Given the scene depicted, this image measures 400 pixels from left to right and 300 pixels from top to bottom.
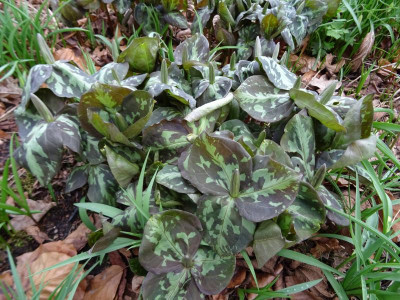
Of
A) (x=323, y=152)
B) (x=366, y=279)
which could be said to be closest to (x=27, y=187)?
(x=323, y=152)

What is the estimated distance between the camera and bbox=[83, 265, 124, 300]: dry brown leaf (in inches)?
39.8

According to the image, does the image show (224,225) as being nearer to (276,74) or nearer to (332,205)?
(332,205)

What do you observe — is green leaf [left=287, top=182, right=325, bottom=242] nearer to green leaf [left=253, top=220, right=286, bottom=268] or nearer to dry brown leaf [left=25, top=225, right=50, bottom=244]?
green leaf [left=253, top=220, right=286, bottom=268]

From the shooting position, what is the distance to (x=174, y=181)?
89cm

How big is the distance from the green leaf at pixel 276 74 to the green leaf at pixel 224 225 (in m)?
0.43

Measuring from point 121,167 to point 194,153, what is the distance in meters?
0.26

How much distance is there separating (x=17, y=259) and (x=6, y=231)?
116 mm

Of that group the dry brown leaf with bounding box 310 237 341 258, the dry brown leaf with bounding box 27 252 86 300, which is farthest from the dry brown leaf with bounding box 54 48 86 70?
the dry brown leaf with bounding box 310 237 341 258

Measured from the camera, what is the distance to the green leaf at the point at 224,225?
84 cm

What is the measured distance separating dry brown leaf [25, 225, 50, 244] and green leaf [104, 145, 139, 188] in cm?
38

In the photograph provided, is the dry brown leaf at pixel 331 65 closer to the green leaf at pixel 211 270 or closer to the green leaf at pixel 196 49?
the green leaf at pixel 196 49

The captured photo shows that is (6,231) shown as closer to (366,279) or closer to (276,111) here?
(276,111)

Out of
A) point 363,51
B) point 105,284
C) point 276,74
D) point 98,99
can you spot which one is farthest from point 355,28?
point 105,284

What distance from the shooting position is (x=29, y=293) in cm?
97
